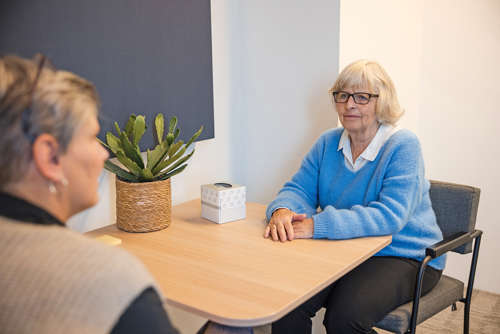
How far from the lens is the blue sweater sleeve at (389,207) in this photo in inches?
71.7

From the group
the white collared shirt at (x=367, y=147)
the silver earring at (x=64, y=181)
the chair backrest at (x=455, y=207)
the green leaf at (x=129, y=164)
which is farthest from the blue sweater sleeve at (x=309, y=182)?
the silver earring at (x=64, y=181)

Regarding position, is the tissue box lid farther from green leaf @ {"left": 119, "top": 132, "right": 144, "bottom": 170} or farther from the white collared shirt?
the white collared shirt

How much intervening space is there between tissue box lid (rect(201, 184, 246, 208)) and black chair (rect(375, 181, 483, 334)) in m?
0.68

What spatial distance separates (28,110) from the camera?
2.84 feet

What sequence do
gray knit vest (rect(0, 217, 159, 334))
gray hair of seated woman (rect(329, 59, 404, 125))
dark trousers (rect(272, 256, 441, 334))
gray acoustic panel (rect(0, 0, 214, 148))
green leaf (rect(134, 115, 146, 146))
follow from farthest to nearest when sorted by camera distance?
gray hair of seated woman (rect(329, 59, 404, 125))
green leaf (rect(134, 115, 146, 146))
dark trousers (rect(272, 256, 441, 334))
gray acoustic panel (rect(0, 0, 214, 148))
gray knit vest (rect(0, 217, 159, 334))

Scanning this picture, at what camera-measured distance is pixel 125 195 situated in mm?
1870

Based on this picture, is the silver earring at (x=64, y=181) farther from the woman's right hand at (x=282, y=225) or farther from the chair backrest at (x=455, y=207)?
the chair backrest at (x=455, y=207)

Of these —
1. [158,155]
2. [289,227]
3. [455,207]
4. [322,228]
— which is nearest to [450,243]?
[455,207]

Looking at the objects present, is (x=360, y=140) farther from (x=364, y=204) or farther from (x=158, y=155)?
(x=158, y=155)

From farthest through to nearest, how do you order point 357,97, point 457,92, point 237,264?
point 457,92 → point 357,97 → point 237,264

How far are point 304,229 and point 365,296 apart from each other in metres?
0.31

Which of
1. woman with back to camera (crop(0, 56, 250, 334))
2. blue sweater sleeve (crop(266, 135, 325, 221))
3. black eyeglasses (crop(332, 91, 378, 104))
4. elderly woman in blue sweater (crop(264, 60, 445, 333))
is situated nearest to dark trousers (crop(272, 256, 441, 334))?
elderly woman in blue sweater (crop(264, 60, 445, 333))

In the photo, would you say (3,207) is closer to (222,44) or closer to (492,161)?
(222,44)

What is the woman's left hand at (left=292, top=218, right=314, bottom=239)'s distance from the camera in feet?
6.00
